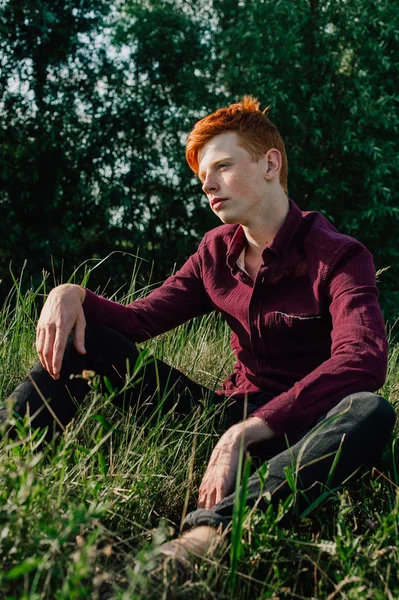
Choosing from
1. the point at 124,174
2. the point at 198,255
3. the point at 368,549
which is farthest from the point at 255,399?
the point at 124,174

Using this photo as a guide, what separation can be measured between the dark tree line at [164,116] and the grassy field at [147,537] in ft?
22.8

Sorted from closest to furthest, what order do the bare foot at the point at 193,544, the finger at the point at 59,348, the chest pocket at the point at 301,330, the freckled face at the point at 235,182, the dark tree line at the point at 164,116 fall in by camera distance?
the bare foot at the point at 193,544, the finger at the point at 59,348, the chest pocket at the point at 301,330, the freckled face at the point at 235,182, the dark tree line at the point at 164,116

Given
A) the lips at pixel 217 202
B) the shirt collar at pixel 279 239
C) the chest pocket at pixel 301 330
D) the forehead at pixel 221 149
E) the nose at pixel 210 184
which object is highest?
the forehead at pixel 221 149

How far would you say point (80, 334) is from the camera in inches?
92.0

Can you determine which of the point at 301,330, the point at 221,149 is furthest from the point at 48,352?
the point at 221,149

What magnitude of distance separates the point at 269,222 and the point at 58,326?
2.81 feet

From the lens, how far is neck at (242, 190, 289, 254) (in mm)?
2580

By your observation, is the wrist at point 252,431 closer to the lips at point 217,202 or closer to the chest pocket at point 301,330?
the chest pocket at point 301,330

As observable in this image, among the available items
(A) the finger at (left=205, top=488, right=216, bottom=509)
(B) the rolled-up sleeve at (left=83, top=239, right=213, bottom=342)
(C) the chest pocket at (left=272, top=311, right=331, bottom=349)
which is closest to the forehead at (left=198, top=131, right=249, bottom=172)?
(B) the rolled-up sleeve at (left=83, top=239, right=213, bottom=342)

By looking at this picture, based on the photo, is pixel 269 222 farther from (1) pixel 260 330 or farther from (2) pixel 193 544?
(2) pixel 193 544

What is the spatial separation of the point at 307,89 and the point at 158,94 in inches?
81.7

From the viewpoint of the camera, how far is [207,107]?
984cm

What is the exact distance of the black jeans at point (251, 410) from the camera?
178 cm

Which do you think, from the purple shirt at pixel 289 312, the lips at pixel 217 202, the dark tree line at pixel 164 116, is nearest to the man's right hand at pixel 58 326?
the purple shirt at pixel 289 312
